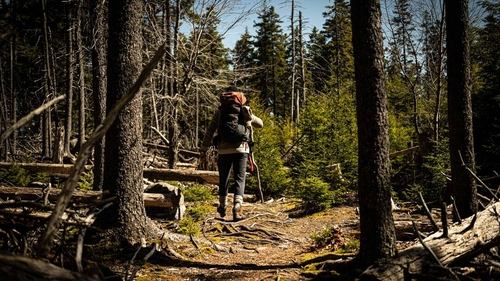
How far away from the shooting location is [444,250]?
345 centimetres

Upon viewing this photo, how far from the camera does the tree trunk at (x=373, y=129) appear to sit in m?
3.79

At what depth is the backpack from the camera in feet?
21.3

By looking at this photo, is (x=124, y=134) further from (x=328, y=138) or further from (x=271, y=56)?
(x=271, y=56)

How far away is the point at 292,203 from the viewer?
1047 centimetres

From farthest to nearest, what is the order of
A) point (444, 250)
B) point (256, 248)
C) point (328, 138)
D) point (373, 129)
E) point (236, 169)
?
point (328, 138), point (236, 169), point (256, 248), point (373, 129), point (444, 250)

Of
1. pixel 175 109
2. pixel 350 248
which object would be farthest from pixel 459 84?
pixel 175 109

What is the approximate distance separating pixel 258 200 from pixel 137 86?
34.4 feet

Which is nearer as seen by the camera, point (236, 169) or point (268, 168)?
point (236, 169)

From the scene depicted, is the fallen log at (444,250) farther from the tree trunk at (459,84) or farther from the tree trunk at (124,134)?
the tree trunk at (124,134)

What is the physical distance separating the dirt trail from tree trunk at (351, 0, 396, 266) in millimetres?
1006

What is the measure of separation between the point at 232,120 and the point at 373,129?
10.6ft

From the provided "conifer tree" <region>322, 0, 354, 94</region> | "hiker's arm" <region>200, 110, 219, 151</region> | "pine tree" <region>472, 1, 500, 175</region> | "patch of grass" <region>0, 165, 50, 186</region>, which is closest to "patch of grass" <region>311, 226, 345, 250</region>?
"hiker's arm" <region>200, 110, 219, 151</region>

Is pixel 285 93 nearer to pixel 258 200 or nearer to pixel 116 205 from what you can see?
pixel 258 200

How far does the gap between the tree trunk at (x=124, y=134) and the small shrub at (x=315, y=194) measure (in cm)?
456
